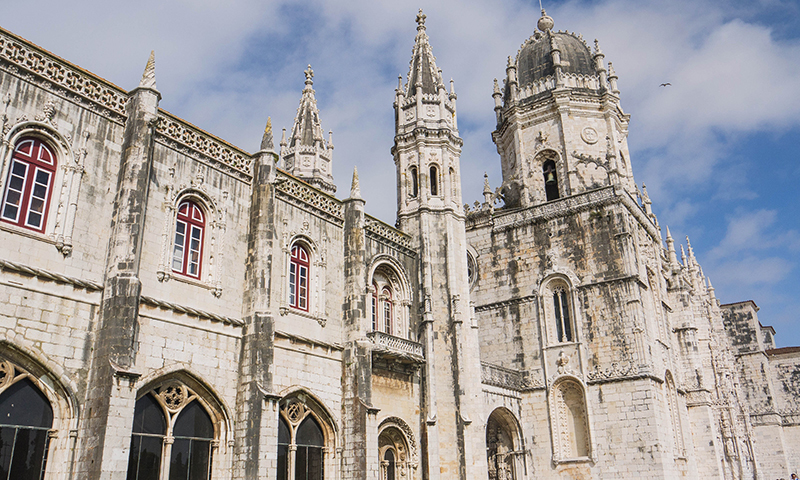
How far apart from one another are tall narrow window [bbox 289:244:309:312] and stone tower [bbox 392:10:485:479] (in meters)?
4.93

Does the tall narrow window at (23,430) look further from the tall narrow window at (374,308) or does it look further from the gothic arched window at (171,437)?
the tall narrow window at (374,308)

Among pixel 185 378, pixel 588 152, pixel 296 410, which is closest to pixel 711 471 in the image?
pixel 588 152

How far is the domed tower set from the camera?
28.4 meters

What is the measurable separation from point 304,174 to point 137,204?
1326 centimetres

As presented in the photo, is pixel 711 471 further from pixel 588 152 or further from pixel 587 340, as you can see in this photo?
pixel 588 152

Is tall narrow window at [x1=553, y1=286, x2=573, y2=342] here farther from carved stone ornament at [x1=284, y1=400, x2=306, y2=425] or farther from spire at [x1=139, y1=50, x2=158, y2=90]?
spire at [x1=139, y1=50, x2=158, y2=90]

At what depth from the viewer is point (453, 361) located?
20.9m

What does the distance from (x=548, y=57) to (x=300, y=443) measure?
22201 millimetres

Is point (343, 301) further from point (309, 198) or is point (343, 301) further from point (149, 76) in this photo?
point (149, 76)

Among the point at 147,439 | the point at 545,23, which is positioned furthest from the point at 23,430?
the point at 545,23

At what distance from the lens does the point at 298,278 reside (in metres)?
17.8

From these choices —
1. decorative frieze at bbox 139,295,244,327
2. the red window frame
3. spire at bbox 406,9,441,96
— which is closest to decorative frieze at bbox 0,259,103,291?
decorative frieze at bbox 139,295,244,327

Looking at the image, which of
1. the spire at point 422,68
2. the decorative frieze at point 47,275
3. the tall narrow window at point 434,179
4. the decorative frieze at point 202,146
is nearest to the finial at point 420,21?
the spire at point 422,68

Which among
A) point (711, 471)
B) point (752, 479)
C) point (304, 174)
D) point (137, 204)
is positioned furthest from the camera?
point (752, 479)
